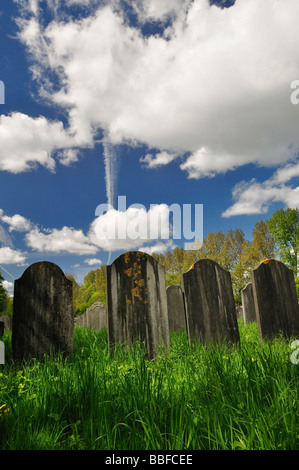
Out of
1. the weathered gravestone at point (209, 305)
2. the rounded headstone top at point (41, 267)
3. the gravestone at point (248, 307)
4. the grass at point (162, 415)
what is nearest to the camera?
the grass at point (162, 415)

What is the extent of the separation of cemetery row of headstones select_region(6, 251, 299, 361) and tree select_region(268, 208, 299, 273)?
24333mm

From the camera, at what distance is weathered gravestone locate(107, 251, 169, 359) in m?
4.06

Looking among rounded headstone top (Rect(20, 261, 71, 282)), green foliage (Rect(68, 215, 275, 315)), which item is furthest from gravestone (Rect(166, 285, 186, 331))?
green foliage (Rect(68, 215, 275, 315))

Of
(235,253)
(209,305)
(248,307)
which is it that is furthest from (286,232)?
(209,305)

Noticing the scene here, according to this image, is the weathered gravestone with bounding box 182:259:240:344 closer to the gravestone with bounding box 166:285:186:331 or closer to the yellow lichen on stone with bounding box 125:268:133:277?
the yellow lichen on stone with bounding box 125:268:133:277

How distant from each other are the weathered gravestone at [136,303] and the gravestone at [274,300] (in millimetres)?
1754

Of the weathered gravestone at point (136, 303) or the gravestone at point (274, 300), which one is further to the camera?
the gravestone at point (274, 300)

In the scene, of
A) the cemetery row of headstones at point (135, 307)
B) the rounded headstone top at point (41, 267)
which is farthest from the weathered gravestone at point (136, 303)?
the rounded headstone top at point (41, 267)

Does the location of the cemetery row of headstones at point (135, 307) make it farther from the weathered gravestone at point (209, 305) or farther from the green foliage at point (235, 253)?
the green foliage at point (235, 253)

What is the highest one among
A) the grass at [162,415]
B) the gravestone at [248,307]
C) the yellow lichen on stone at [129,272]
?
the gravestone at [248,307]

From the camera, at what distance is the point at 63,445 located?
172cm

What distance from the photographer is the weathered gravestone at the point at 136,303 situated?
406cm

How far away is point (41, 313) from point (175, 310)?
171 inches

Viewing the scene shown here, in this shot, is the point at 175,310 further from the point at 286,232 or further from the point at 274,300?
the point at 286,232
